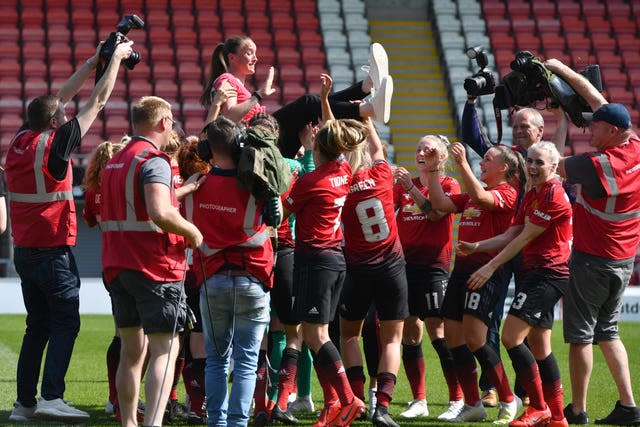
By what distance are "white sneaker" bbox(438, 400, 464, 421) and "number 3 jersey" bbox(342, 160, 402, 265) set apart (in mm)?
1148

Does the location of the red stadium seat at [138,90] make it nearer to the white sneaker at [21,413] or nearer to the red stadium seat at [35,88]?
the red stadium seat at [35,88]

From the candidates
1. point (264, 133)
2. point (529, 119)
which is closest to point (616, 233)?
point (529, 119)

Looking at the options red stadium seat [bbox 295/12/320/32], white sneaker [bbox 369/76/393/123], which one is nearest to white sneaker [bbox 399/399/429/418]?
white sneaker [bbox 369/76/393/123]

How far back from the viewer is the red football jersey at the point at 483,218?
6.54 meters

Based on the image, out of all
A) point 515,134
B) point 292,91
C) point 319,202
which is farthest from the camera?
point 292,91

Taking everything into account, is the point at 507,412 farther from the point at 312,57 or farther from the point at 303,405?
the point at 312,57

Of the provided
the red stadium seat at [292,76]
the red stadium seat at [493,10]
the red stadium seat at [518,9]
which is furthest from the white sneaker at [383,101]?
the red stadium seat at [518,9]

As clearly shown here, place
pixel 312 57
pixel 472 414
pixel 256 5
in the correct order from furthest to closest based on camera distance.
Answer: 1. pixel 256 5
2. pixel 312 57
3. pixel 472 414

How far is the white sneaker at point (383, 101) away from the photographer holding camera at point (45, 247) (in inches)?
69.6

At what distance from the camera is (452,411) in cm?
659

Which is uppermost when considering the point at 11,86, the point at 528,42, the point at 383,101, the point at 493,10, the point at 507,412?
the point at 493,10

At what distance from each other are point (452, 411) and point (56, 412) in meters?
2.51

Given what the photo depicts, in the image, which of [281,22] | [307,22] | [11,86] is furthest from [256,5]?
[11,86]

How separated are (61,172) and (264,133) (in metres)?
1.56
